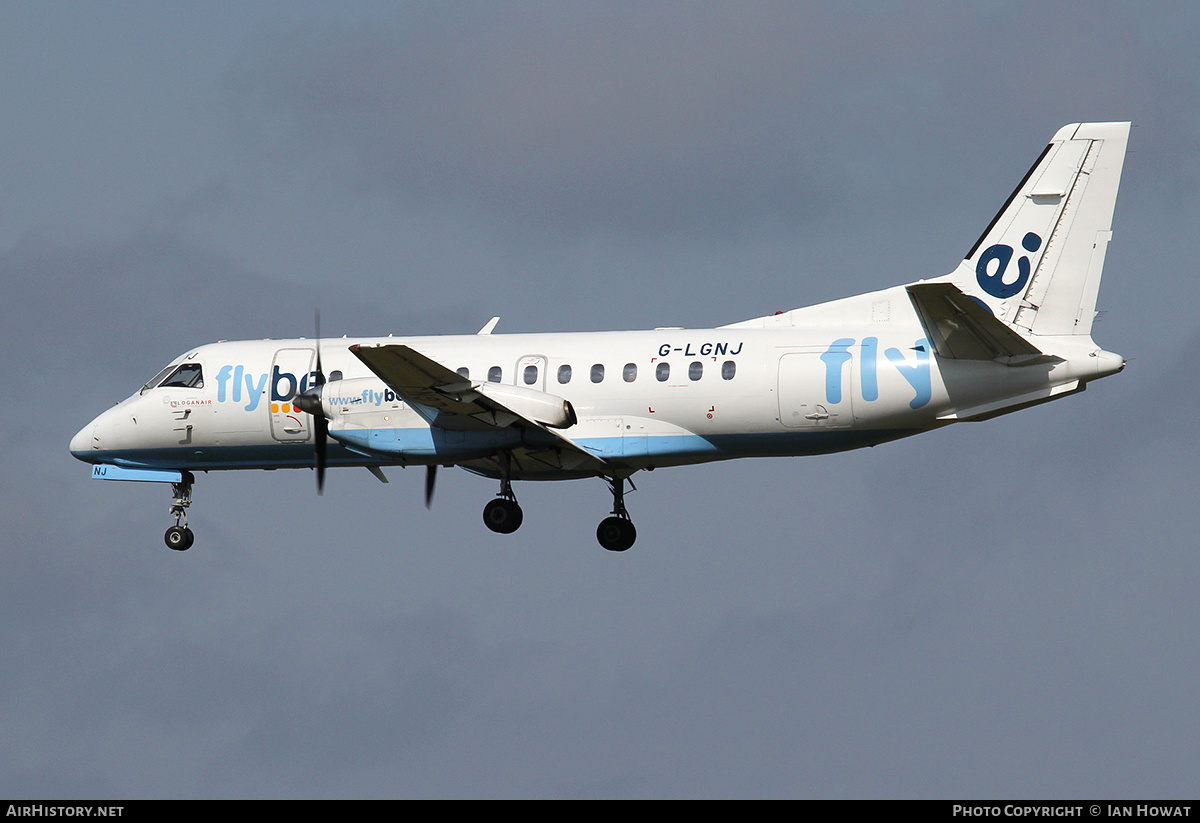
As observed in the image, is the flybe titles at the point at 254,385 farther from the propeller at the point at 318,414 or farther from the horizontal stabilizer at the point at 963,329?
the horizontal stabilizer at the point at 963,329

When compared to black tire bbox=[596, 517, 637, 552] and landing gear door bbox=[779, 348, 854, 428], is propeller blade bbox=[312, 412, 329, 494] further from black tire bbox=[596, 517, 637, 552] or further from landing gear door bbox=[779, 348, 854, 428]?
landing gear door bbox=[779, 348, 854, 428]

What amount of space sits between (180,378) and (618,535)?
30.9 ft

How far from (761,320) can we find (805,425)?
2.79 meters

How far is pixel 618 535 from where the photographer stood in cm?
3459

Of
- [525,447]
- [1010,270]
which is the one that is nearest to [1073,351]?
[1010,270]

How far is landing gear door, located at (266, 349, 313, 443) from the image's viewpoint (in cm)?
3406

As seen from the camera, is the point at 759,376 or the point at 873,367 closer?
the point at 873,367

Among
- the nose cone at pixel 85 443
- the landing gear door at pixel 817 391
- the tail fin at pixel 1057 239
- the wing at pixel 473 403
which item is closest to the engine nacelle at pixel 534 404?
the wing at pixel 473 403

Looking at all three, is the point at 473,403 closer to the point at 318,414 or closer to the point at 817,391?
the point at 318,414

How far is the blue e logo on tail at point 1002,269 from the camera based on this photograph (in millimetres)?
31141

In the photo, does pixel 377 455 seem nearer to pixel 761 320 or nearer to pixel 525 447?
pixel 525 447

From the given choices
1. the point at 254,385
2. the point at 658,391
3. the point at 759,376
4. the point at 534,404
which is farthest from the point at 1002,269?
the point at 254,385

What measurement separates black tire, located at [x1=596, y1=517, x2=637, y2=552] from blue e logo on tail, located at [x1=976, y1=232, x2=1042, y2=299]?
8388 mm

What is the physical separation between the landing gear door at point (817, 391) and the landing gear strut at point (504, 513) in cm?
538
